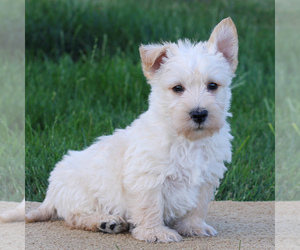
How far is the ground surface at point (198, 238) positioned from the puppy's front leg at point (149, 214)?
0.09 meters

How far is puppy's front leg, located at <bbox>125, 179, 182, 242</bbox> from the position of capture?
16.3 feet

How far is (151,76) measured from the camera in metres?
5.25

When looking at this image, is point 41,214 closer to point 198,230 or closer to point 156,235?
point 156,235

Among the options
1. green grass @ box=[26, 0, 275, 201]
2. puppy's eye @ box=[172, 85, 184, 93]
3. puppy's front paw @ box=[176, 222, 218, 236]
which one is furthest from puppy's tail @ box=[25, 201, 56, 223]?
puppy's eye @ box=[172, 85, 184, 93]

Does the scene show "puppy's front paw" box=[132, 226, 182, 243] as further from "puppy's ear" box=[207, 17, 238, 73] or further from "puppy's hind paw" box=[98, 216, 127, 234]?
"puppy's ear" box=[207, 17, 238, 73]

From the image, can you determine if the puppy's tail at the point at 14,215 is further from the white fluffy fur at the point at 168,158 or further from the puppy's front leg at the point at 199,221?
the puppy's front leg at the point at 199,221

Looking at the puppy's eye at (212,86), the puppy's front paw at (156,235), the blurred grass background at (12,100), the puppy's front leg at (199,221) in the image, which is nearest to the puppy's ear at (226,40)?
the puppy's eye at (212,86)

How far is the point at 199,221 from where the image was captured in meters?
5.24

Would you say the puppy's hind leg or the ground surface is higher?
the puppy's hind leg

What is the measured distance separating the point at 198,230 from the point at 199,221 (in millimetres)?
87

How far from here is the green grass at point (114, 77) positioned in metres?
7.51

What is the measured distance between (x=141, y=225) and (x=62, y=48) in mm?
8109

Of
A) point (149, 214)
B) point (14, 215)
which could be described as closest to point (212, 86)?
point (149, 214)

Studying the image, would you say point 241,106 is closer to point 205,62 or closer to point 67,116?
point 67,116
